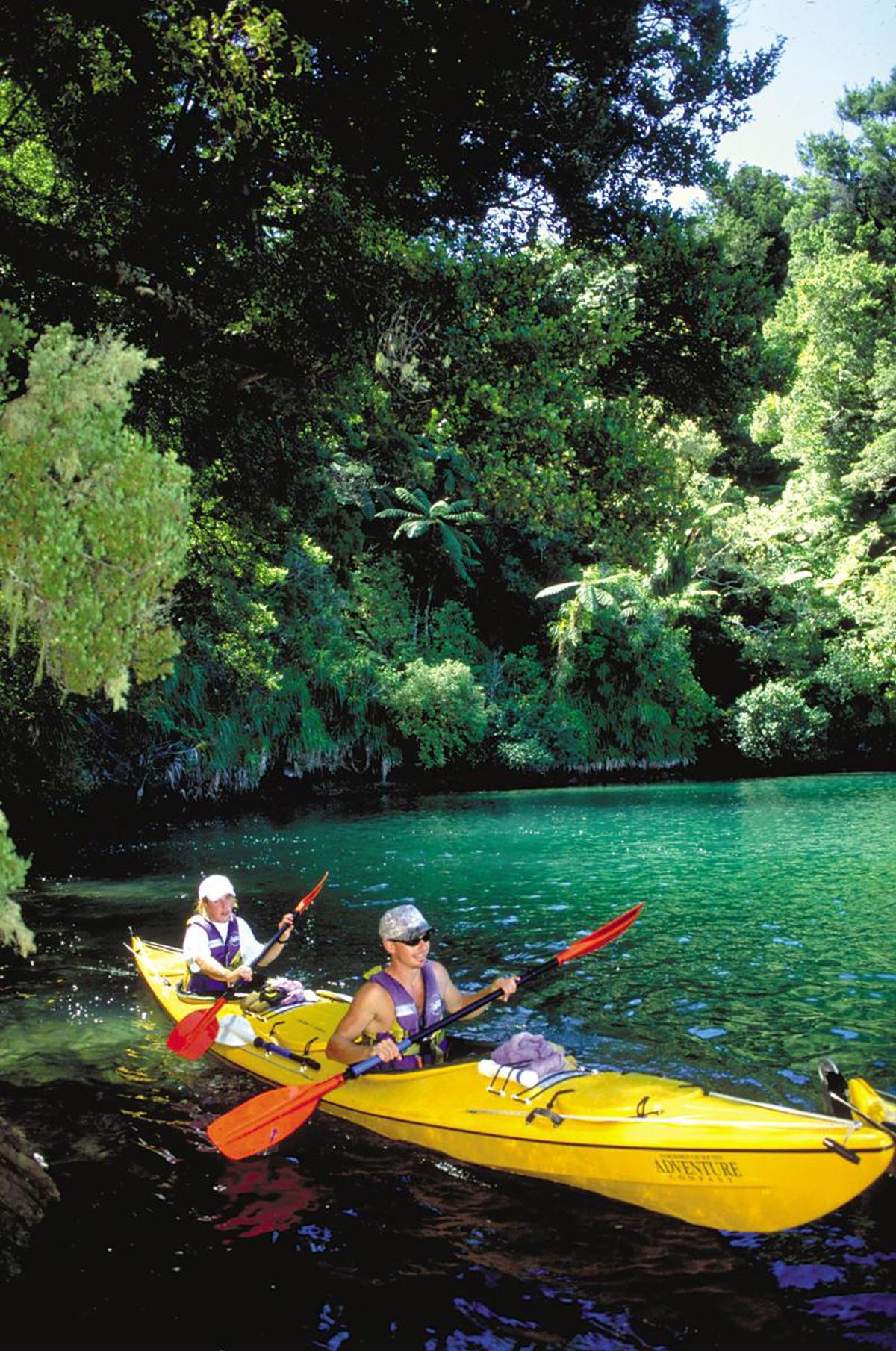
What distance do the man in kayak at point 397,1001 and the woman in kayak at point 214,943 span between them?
6.90 feet

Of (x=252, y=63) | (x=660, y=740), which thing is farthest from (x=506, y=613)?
(x=252, y=63)

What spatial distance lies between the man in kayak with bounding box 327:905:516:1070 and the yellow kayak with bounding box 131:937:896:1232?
231 mm

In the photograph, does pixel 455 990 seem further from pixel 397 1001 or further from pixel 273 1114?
pixel 273 1114

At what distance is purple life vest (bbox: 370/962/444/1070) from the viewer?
588 centimetres

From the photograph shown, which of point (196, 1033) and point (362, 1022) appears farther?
point (196, 1033)

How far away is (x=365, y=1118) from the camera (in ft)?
19.3

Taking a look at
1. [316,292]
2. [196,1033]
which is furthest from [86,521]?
[316,292]

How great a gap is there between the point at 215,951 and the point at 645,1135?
4.50 m

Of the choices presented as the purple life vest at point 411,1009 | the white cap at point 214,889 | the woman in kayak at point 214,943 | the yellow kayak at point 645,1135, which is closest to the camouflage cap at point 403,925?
the purple life vest at point 411,1009

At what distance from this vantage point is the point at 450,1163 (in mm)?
5430

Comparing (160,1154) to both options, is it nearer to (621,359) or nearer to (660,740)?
(621,359)

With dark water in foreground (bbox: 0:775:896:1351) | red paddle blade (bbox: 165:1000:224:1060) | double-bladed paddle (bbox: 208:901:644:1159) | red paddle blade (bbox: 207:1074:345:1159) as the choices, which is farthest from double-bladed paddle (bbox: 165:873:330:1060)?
red paddle blade (bbox: 207:1074:345:1159)

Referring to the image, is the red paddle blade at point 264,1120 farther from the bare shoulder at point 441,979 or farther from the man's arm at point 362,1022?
the bare shoulder at point 441,979

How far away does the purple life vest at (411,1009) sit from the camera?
19.3 feet
